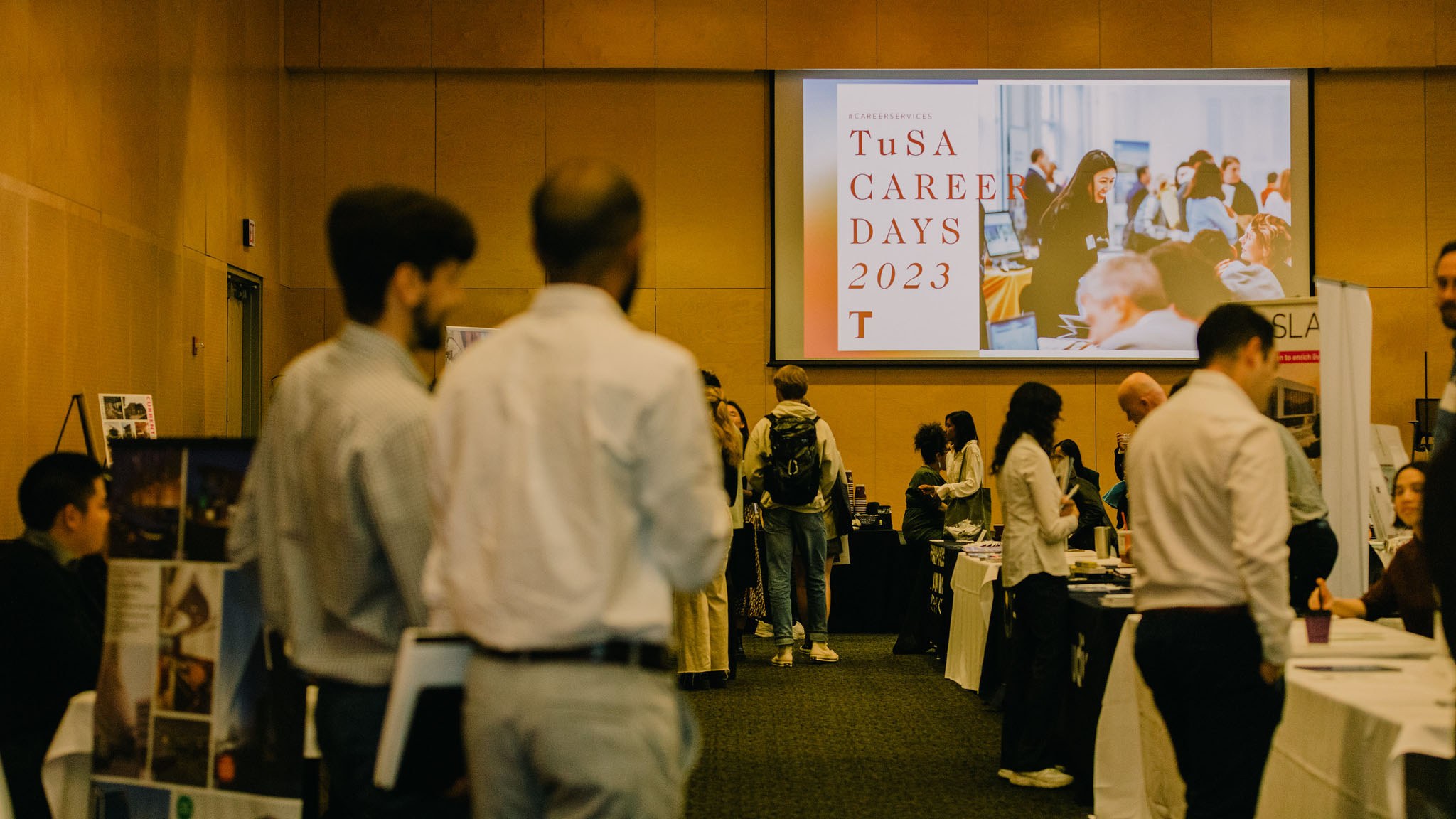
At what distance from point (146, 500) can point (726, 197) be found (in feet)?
23.2

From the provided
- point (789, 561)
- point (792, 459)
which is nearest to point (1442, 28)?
point (792, 459)

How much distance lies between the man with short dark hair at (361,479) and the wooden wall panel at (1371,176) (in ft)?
29.3

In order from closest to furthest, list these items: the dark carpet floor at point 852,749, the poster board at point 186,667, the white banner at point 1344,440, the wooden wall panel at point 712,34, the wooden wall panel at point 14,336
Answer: the poster board at point 186,667, the dark carpet floor at point 852,749, the white banner at point 1344,440, the wooden wall panel at point 14,336, the wooden wall panel at point 712,34

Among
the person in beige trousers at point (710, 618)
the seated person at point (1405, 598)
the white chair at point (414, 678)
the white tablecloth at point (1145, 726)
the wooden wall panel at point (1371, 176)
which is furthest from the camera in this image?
the wooden wall panel at point (1371, 176)

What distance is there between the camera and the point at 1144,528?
254cm

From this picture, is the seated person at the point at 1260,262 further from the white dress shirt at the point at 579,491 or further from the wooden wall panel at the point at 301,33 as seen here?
the white dress shirt at the point at 579,491

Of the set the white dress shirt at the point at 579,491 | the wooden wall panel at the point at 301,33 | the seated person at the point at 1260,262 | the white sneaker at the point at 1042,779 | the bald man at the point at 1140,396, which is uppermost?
the wooden wall panel at the point at 301,33

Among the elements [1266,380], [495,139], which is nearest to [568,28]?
[495,139]

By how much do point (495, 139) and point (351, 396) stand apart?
7899 millimetres

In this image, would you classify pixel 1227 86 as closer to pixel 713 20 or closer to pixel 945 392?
pixel 945 392

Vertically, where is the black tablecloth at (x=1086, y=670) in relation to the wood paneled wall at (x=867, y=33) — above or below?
below

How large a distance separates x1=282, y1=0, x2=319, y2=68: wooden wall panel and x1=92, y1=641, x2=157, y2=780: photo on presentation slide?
7463 mm

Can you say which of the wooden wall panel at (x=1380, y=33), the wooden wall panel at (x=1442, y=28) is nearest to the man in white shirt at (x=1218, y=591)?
the wooden wall panel at (x=1380, y=33)

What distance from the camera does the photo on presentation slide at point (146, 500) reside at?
2.50 m
